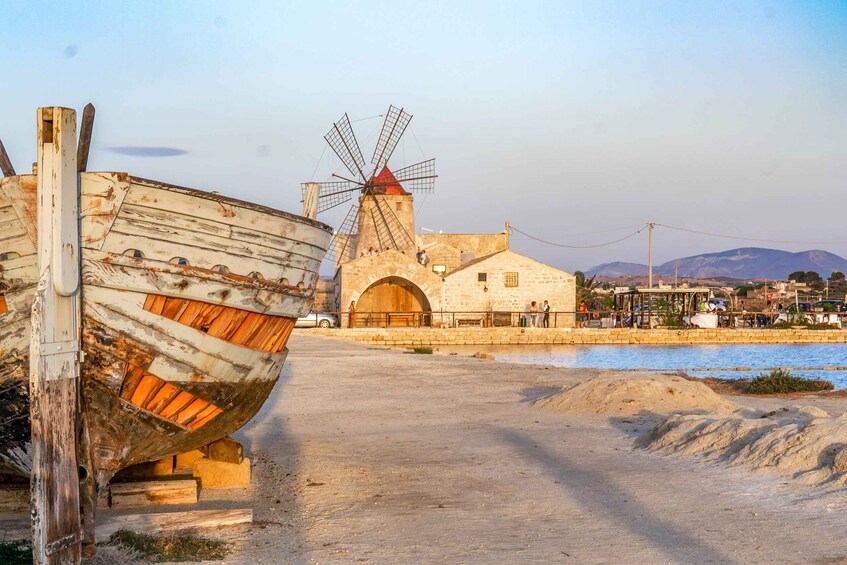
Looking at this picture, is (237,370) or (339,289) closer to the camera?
(237,370)

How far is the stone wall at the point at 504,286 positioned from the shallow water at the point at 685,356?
11.2 ft

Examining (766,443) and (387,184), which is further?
(387,184)

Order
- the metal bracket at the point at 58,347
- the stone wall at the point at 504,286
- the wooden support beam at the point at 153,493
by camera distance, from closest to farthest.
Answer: the metal bracket at the point at 58,347 < the wooden support beam at the point at 153,493 < the stone wall at the point at 504,286

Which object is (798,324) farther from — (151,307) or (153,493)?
(151,307)

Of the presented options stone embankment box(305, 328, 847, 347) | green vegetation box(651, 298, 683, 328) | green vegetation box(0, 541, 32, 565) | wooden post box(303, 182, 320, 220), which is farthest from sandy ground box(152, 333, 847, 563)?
green vegetation box(651, 298, 683, 328)

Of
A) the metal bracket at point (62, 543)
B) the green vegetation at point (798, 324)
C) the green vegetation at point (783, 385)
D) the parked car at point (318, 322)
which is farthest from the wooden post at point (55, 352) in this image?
the green vegetation at point (798, 324)

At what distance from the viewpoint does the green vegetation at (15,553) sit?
15.1 ft

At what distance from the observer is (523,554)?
188 inches

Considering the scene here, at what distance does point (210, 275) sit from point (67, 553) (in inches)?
62.4

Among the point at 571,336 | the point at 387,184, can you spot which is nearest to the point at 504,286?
the point at 571,336

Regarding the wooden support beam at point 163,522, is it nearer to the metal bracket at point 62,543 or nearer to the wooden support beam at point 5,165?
the metal bracket at point 62,543

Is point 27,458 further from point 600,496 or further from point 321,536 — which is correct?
point 600,496

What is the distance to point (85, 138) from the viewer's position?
15.7ft

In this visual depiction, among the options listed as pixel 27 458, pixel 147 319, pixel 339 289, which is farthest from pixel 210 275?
pixel 339 289
